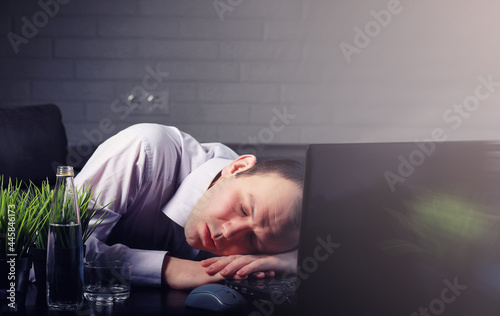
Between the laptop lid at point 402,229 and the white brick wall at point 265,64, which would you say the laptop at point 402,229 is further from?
the white brick wall at point 265,64

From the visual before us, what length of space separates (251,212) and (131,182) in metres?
0.30

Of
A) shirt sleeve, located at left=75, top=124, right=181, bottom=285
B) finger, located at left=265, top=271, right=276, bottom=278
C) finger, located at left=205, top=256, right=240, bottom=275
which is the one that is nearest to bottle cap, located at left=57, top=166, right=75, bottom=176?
shirt sleeve, located at left=75, top=124, right=181, bottom=285

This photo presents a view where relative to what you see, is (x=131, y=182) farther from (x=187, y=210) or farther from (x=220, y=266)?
(x=220, y=266)

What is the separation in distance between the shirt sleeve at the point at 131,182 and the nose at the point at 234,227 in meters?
0.15

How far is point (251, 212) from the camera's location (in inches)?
45.6

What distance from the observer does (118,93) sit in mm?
2617

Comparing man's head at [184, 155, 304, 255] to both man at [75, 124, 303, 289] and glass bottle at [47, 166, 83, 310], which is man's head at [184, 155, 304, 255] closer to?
man at [75, 124, 303, 289]

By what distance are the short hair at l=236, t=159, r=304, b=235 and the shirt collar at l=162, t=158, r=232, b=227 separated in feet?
0.35

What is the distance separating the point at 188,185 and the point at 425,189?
2.55 feet

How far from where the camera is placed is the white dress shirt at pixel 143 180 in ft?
3.78

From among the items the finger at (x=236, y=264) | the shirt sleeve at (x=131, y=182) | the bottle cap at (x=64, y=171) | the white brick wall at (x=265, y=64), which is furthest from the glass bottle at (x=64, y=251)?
the white brick wall at (x=265, y=64)

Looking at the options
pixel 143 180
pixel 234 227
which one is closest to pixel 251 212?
pixel 234 227

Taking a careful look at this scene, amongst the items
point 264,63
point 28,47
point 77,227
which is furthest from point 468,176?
point 28,47

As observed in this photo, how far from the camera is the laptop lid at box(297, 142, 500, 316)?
2.13 feet
